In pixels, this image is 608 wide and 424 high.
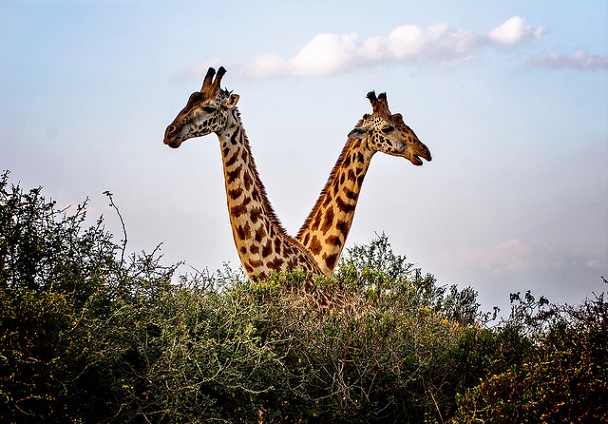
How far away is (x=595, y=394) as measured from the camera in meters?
8.21

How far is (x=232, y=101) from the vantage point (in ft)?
40.5

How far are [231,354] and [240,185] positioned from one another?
4.11 m

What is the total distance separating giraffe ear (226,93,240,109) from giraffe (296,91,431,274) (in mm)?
2370

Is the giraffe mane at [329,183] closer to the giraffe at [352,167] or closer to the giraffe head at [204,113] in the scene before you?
the giraffe at [352,167]

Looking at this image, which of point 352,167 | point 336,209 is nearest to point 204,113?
point 336,209

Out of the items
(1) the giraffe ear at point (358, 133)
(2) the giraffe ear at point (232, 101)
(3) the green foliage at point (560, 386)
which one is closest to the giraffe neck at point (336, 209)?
(1) the giraffe ear at point (358, 133)

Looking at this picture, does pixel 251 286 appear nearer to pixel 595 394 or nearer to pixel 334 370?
pixel 334 370

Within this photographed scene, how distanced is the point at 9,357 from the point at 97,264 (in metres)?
1.56

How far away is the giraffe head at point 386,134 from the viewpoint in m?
14.2

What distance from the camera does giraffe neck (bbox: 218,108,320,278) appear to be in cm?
1203

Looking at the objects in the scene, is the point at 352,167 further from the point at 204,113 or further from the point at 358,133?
the point at 204,113

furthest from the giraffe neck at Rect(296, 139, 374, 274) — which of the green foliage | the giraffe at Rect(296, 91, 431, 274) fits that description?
the green foliage

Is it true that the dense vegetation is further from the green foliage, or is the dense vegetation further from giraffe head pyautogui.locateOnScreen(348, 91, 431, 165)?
giraffe head pyautogui.locateOnScreen(348, 91, 431, 165)

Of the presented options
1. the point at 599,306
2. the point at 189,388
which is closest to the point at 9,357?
the point at 189,388
